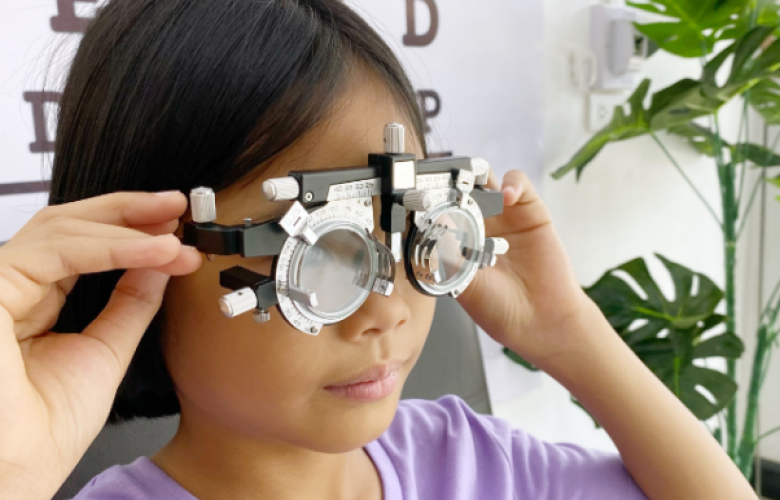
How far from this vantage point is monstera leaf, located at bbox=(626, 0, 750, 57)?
1.42 meters

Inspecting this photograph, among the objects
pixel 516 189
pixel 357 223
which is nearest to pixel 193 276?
pixel 357 223

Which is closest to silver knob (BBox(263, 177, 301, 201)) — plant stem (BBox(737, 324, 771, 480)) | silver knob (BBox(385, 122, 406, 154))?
silver knob (BBox(385, 122, 406, 154))

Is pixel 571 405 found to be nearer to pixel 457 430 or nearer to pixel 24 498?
pixel 457 430

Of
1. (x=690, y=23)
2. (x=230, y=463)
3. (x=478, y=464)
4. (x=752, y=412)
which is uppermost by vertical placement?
(x=690, y=23)

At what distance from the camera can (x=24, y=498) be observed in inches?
17.5

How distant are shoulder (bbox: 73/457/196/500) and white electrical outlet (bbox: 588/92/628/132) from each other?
4.49 feet

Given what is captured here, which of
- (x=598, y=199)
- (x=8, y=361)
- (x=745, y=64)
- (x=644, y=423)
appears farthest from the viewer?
(x=598, y=199)

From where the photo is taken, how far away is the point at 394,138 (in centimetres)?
55

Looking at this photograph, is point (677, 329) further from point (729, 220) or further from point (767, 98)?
point (767, 98)

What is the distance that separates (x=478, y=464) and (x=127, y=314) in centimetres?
53

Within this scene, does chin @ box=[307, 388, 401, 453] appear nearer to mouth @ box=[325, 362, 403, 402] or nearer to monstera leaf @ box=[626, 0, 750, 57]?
mouth @ box=[325, 362, 403, 402]

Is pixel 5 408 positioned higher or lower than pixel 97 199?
lower

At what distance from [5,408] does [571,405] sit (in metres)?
1.61

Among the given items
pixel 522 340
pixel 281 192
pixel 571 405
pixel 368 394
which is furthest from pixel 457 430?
pixel 571 405
